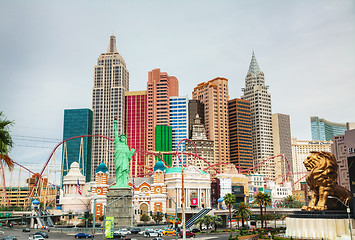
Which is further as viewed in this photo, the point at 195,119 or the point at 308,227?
the point at 195,119

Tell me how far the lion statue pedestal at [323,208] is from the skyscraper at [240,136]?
415 ft

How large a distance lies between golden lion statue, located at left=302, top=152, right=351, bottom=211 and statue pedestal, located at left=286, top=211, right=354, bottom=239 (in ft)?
4.92

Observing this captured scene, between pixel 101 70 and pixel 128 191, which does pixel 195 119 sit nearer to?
pixel 101 70

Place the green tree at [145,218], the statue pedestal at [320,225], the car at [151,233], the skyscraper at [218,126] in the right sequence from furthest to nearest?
1. the skyscraper at [218,126]
2. the green tree at [145,218]
3. the car at [151,233]
4. the statue pedestal at [320,225]

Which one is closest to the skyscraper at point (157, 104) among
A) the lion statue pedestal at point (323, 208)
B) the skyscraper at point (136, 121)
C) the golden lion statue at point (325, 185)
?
the skyscraper at point (136, 121)

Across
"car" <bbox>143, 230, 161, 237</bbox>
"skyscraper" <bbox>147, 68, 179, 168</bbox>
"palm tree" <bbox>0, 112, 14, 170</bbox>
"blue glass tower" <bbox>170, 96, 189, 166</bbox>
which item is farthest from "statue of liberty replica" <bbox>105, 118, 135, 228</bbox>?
"blue glass tower" <bbox>170, 96, 189, 166</bbox>

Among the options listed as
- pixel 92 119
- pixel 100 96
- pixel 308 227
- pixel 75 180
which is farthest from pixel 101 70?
pixel 308 227

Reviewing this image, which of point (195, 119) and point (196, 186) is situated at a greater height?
point (195, 119)

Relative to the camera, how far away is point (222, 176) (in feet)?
426

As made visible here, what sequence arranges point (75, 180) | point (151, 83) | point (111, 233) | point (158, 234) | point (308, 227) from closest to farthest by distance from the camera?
point (308, 227), point (111, 233), point (158, 234), point (75, 180), point (151, 83)

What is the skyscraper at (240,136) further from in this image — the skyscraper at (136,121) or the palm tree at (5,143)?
the palm tree at (5,143)

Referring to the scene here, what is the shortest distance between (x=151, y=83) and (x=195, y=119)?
3073cm

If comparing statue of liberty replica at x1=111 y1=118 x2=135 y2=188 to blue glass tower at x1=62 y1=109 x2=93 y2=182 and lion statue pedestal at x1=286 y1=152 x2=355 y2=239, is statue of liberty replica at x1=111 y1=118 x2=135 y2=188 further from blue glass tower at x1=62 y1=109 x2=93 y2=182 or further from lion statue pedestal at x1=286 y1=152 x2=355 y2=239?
blue glass tower at x1=62 y1=109 x2=93 y2=182

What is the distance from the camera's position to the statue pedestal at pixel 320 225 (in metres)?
56.0
